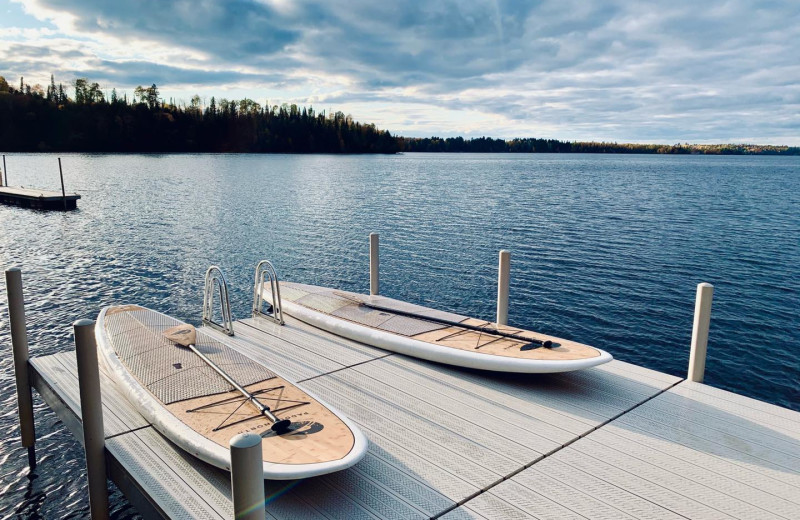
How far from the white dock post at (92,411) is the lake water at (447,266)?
1.78 m

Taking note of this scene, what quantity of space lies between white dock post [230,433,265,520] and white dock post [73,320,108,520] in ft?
6.69

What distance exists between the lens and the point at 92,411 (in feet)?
14.0

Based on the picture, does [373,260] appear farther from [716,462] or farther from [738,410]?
→ [716,462]

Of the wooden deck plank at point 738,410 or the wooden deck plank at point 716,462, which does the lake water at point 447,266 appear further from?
the wooden deck plank at point 738,410

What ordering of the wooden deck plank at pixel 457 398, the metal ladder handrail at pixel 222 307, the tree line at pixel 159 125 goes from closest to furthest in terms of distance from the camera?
1. the wooden deck plank at pixel 457 398
2. the metal ladder handrail at pixel 222 307
3. the tree line at pixel 159 125

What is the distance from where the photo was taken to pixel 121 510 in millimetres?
6047

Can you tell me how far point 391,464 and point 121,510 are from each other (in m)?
3.81

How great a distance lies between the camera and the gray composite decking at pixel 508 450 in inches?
145

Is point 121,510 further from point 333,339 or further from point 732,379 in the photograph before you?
point 732,379

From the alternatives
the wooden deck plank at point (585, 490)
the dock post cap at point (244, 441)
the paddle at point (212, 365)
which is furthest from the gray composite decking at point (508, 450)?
the dock post cap at point (244, 441)

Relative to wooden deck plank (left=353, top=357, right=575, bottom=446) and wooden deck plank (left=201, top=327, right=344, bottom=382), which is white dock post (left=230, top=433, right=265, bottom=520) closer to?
wooden deck plank (left=353, top=357, right=575, bottom=446)

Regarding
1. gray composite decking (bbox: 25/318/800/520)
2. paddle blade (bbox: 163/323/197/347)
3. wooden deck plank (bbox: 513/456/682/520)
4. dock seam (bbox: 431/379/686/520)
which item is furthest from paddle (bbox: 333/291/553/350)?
paddle blade (bbox: 163/323/197/347)

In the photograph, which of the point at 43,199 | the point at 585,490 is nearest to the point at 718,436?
the point at 585,490

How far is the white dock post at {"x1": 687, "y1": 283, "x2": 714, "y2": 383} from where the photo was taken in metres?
5.66
